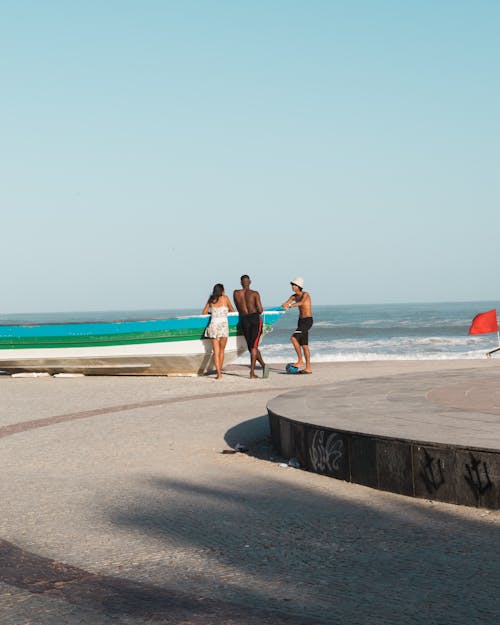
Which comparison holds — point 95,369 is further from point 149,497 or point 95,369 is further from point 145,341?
point 149,497

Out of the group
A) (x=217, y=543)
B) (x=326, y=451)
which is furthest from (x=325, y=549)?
(x=326, y=451)

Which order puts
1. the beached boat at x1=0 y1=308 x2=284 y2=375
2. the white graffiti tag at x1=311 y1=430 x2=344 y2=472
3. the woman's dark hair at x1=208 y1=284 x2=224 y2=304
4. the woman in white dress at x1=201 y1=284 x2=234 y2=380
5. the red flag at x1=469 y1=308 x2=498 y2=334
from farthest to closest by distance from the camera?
the beached boat at x1=0 y1=308 x2=284 y2=375 → the woman's dark hair at x1=208 y1=284 x2=224 y2=304 → the woman in white dress at x1=201 y1=284 x2=234 y2=380 → the red flag at x1=469 y1=308 x2=498 y2=334 → the white graffiti tag at x1=311 y1=430 x2=344 y2=472

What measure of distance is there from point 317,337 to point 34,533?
47.4 metres

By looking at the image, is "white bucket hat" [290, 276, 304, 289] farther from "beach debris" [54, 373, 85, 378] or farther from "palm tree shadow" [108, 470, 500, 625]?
"palm tree shadow" [108, 470, 500, 625]

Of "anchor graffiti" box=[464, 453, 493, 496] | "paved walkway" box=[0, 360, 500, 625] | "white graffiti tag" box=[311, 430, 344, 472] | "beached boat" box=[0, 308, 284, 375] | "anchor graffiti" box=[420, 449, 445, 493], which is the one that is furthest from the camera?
"beached boat" box=[0, 308, 284, 375]

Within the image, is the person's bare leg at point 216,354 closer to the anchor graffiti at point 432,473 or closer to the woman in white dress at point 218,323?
the woman in white dress at point 218,323

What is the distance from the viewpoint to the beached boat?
59.6 feet

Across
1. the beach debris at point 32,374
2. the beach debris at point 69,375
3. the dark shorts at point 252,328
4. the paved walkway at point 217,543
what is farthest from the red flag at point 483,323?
the beach debris at point 32,374

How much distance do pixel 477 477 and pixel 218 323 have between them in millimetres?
11754

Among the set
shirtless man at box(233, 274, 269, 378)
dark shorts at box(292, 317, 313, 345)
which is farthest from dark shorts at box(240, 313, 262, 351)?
dark shorts at box(292, 317, 313, 345)

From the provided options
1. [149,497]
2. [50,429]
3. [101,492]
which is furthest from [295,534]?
[50,429]

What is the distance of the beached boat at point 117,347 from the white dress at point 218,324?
664 mm

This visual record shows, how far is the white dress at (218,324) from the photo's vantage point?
677 inches

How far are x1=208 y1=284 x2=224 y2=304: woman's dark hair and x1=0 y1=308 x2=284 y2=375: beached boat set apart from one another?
2.48 ft
